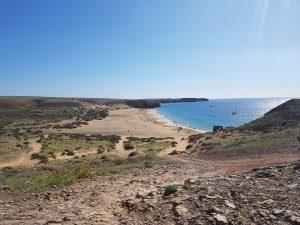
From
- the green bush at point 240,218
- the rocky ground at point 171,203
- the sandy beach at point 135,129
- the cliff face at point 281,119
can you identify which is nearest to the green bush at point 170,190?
the rocky ground at point 171,203

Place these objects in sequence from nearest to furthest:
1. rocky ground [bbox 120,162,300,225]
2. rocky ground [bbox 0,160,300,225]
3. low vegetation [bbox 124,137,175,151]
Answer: rocky ground [bbox 120,162,300,225] → rocky ground [bbox 0,160,300,225] → low vegetation [bbox 124,137,175,151]

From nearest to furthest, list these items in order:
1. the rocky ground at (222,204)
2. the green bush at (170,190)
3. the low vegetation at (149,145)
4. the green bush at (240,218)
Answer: the green bush at (240,218)
the rocky ground at (222,204)
the green bush at (170,190)
the low vegetation at (149,145)

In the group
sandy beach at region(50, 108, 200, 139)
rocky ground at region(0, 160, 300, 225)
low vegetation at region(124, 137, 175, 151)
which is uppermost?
rocky ground at region(0, 160, 300, 225)

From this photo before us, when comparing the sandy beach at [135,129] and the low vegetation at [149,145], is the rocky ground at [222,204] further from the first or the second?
the sandy beach at [135,129]

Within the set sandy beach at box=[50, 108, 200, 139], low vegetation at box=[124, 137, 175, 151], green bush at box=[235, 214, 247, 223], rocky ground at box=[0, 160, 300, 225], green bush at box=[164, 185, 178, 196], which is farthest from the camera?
sandy beach at box=[50, 108, 200, 139]

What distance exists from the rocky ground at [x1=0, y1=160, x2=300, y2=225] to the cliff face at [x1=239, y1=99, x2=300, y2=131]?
39.1m

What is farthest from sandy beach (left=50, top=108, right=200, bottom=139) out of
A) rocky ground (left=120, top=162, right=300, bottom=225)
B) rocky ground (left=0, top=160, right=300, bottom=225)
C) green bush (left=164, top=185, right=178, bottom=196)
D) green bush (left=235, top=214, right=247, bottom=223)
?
green bush (left=235, top=214, right=247, bottom=223)

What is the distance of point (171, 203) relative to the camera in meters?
12.8

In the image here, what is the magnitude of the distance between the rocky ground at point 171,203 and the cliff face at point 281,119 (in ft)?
128

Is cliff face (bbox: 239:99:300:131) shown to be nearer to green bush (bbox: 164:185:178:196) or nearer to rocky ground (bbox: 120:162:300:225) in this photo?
rocky ground (bbox: 120:162:300:225)

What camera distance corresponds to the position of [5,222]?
11.7 metres

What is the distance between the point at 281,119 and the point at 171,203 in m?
49.3

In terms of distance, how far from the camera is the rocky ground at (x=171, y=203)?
1147 centimetres

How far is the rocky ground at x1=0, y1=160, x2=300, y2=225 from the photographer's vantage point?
1147 cm
